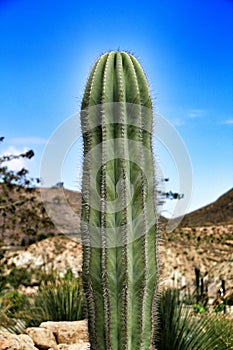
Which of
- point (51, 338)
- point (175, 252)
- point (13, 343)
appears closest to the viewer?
point (13, 343)

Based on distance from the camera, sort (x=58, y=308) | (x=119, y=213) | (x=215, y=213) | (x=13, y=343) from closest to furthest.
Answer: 1. (x=119, y=213)
2. (x=13, y=343)
3. (x=58, y=308)
4. (x=215, y=213)

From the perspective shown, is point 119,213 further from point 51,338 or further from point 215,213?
point 215,213

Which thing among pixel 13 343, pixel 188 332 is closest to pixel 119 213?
pixel 13 343

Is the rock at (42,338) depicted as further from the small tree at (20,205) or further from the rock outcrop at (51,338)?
the small tree at (20,205)

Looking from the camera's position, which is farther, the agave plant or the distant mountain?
the distant mountain

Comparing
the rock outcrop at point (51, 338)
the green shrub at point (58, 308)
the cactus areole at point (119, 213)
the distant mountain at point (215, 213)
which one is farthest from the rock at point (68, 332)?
the distant mountain at point (215, 213)

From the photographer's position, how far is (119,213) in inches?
115

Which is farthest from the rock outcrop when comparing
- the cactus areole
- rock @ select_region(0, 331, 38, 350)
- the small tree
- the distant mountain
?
the distant mountain

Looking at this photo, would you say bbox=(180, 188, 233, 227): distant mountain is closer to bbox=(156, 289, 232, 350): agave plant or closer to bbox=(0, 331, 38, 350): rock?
bbox=(156, 289, 232, 350): agave plant

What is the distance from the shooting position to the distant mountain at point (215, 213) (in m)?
20.0

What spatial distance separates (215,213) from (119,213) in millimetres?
18546

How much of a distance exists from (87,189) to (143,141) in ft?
1.45

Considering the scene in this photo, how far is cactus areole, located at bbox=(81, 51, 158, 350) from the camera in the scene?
288cm

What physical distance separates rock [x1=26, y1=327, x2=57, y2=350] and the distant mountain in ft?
49.5
